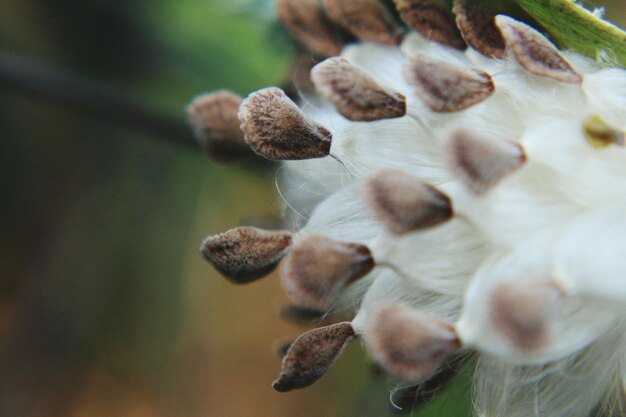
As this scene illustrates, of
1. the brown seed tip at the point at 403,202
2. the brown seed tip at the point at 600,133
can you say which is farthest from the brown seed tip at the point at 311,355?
the brown seed tip at the point at 600,133

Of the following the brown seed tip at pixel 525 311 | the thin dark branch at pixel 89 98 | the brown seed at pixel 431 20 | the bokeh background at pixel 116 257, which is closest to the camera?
the brown seed tip at pixel 525 311

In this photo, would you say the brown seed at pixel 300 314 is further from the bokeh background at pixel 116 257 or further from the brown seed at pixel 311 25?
the bokeh background at pixel 116 257

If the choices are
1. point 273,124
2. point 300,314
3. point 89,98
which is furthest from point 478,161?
point 89,98

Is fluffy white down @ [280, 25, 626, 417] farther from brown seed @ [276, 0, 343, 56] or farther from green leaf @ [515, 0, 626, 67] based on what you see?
brown seed @ [276, 0, 343, 56]

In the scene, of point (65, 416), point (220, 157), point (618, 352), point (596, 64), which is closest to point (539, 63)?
point (596, 64)

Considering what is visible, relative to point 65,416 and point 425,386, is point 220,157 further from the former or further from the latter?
point 65,416

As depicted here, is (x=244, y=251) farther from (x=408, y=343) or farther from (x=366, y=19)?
(x=366, y=19)
